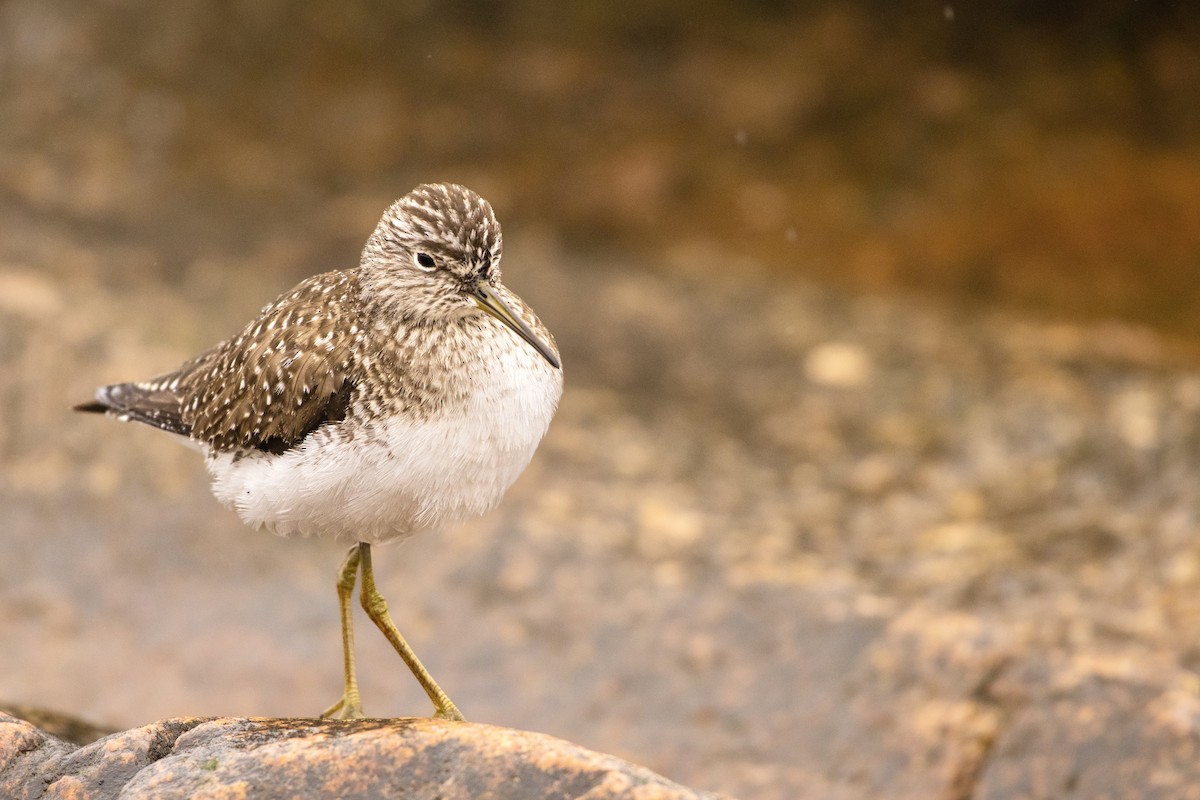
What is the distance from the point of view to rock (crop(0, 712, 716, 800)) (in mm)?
4531

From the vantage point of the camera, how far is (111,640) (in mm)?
9258

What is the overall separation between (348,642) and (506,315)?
6.45 ft

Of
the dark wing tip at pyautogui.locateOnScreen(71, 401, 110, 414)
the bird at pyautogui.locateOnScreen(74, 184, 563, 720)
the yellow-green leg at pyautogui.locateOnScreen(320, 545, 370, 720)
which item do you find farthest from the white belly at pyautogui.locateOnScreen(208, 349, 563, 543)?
the dark wing tip at pyautogui.locateOnScreen(71, 401, 110, 414)

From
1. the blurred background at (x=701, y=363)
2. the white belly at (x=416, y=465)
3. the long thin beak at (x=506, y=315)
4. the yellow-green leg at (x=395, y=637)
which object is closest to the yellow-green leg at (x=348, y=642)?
the yellow-green leg at (x=395, y=637)

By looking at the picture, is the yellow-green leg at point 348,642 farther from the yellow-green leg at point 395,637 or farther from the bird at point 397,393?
the bird at point 397,393

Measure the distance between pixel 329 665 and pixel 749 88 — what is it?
7.13 metres

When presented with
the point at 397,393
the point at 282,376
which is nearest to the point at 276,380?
the point at 282,376

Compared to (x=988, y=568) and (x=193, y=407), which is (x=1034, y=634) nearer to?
(x=988, y=568)

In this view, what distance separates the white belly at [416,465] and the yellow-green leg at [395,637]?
Answer: 22.1 inches

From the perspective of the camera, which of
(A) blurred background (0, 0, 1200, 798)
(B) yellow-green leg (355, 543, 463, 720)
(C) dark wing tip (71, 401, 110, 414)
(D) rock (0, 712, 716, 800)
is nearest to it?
(D) rock (0, 712, 716, 800)

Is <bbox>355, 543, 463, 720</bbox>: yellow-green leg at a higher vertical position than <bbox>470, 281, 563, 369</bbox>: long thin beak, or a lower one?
lower

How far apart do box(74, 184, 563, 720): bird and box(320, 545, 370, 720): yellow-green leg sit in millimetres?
371

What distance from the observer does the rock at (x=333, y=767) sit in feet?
14.9

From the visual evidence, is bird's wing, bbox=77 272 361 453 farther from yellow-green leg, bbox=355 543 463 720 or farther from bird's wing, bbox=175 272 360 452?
yellow-green leg, bbox=355 543 463 720
